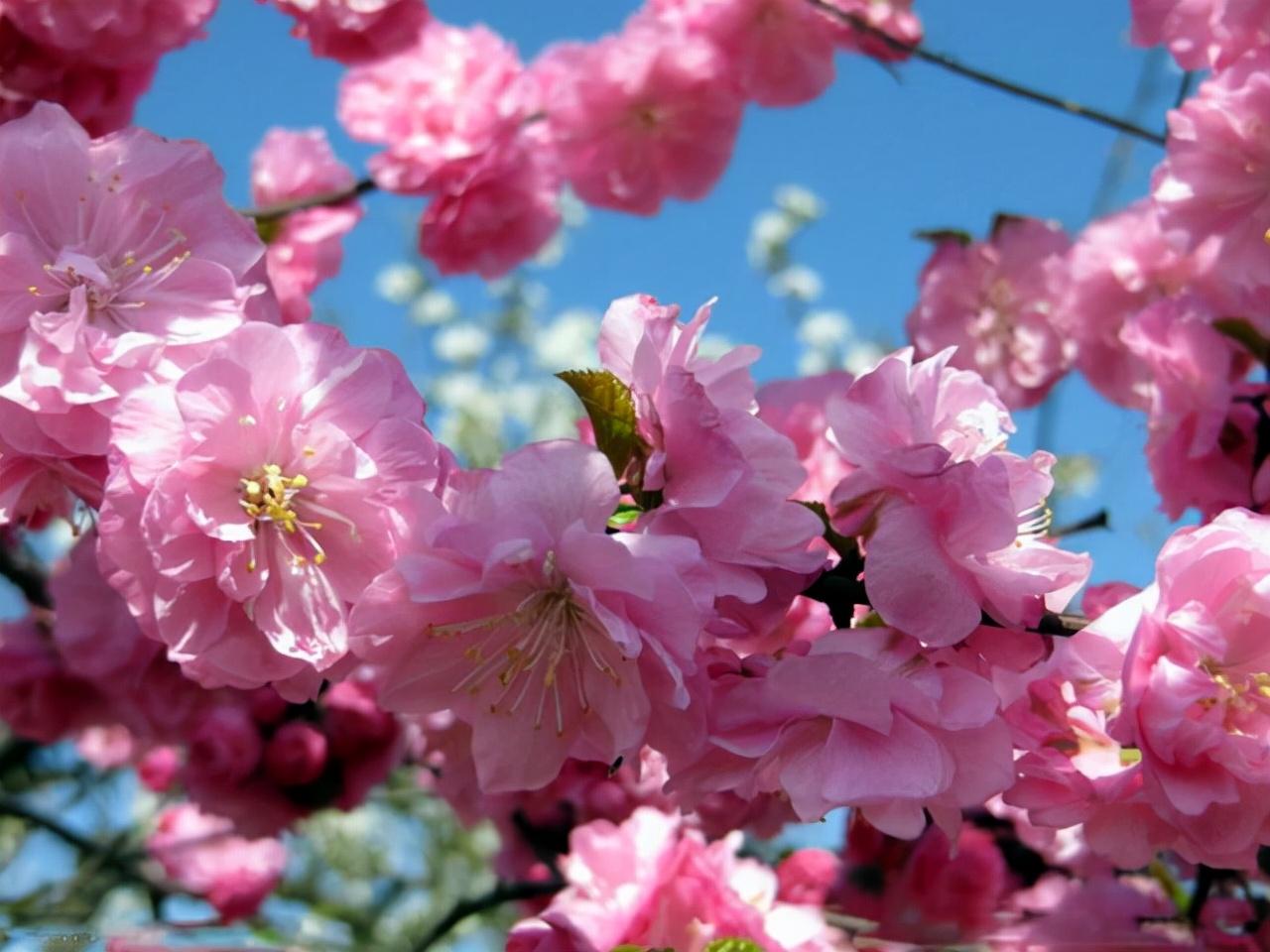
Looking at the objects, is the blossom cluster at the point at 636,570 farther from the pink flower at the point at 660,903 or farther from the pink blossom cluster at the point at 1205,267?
the pink blossom cluster at the point at 1205,267

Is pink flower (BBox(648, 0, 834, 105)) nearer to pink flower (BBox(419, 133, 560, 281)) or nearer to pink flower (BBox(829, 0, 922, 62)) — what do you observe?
pink flower (BBox(829, 0, 922, 62))

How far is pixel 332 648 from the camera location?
2.61ft

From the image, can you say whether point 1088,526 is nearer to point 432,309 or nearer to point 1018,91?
point 1018,91

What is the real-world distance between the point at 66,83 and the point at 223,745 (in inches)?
33.5

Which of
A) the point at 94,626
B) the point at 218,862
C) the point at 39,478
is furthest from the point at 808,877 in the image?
the point at 218,862

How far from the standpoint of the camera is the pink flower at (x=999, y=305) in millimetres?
2148

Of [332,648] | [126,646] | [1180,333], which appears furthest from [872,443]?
[126,646]

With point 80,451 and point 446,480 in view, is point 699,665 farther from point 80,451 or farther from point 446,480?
point 80,451

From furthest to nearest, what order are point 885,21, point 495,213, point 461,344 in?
point 461,344 < point 495,213 < point 885,21

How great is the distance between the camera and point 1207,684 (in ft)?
2.43

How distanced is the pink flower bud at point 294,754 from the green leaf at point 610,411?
1.08 meters

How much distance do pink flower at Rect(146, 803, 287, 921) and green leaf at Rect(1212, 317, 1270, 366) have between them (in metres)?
1.93

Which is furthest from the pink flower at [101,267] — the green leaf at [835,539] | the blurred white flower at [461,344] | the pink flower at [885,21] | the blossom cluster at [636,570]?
the blurred white flower at [461,344]

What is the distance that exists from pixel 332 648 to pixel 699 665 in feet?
0.77
